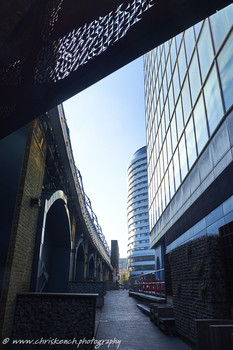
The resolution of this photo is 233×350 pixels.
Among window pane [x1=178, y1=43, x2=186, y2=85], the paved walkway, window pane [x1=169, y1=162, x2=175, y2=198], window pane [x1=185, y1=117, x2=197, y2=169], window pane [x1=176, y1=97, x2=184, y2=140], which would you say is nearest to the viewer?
the paved walkway

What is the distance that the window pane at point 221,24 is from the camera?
9.88 metres

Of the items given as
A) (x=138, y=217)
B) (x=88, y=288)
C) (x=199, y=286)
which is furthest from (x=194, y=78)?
(x=138, y=217)

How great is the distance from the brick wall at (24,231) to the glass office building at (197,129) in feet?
21.8

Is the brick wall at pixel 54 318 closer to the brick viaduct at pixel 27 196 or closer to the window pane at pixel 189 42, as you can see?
the brick viaduct at pixel 27 196

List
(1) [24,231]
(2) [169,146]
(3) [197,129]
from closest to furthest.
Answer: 1. (1) [24,231]
2. (3) [197,129]
3. (2) [169,146]

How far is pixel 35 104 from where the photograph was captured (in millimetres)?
3166

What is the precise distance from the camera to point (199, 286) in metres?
6.93

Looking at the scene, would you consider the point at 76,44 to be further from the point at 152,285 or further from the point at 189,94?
the point at 152,285

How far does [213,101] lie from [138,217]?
96.6 metres

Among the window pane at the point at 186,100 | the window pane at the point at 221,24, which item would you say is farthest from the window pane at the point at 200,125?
the window pane at the point at 221,24

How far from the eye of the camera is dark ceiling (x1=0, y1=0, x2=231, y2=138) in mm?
2588

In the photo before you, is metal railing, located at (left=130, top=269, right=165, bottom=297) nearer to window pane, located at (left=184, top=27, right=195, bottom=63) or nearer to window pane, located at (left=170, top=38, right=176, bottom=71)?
window pane, located at (left=184, top=27, right=195, bottom=63)

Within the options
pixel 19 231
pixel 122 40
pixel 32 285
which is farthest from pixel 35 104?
pixel 32 285

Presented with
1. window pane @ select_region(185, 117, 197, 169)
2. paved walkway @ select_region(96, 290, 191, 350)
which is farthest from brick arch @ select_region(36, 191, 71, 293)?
window pane @ select_region(185, 117, 197, 169)
